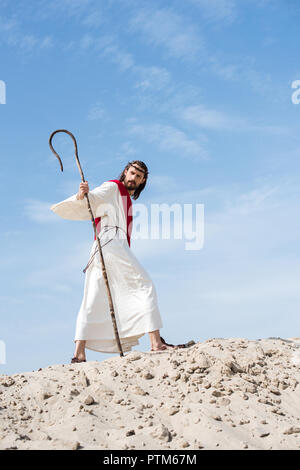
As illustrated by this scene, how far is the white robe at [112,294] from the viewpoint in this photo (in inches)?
263

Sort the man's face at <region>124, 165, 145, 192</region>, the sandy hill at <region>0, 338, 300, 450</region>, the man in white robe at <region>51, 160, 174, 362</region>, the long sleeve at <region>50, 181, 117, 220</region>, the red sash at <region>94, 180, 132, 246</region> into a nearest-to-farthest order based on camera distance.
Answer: the sandy hill at <region>0, 338, 300, 450</region>
the man in white robe at <region>51, 160, 174, 362</region>
the long sleeve at <region>50, 181, 117, 220</region>
the red sash at <region>94, 180, 132, 246</region>
the man's face at <region>124, 165, 145, 192</region>

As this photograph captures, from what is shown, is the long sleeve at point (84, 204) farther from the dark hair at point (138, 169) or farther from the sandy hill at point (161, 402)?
the sandy hill at point (161, 402)

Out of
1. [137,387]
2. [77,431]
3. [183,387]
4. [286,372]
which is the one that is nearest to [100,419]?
[77,431]

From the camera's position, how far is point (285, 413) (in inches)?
213

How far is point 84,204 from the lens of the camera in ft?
22.8

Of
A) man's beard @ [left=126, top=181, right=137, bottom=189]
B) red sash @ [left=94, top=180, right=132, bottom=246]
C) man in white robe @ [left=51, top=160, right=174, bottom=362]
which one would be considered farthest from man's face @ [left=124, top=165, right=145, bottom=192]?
man in white robe @ [left=51, top=160, right=174, bottom=362]

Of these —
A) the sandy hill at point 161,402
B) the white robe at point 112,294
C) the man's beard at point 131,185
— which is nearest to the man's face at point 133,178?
the man's beard at point 131,185

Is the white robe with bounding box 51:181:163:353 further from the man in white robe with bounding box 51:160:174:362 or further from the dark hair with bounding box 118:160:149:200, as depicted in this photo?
the dark hair with bounding box 118:160:149:200

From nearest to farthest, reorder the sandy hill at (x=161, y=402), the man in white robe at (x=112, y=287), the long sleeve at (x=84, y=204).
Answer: the sandy hill at (x=161, y=402) → the man in white robe at (x=112, y=287) → the long sleeve at (x=84, y=204)

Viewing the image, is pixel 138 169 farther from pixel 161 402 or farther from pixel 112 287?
pixel 161 402

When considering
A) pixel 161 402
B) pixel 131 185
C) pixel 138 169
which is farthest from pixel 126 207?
pixel 161 402

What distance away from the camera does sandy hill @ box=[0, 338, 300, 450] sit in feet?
15.3
